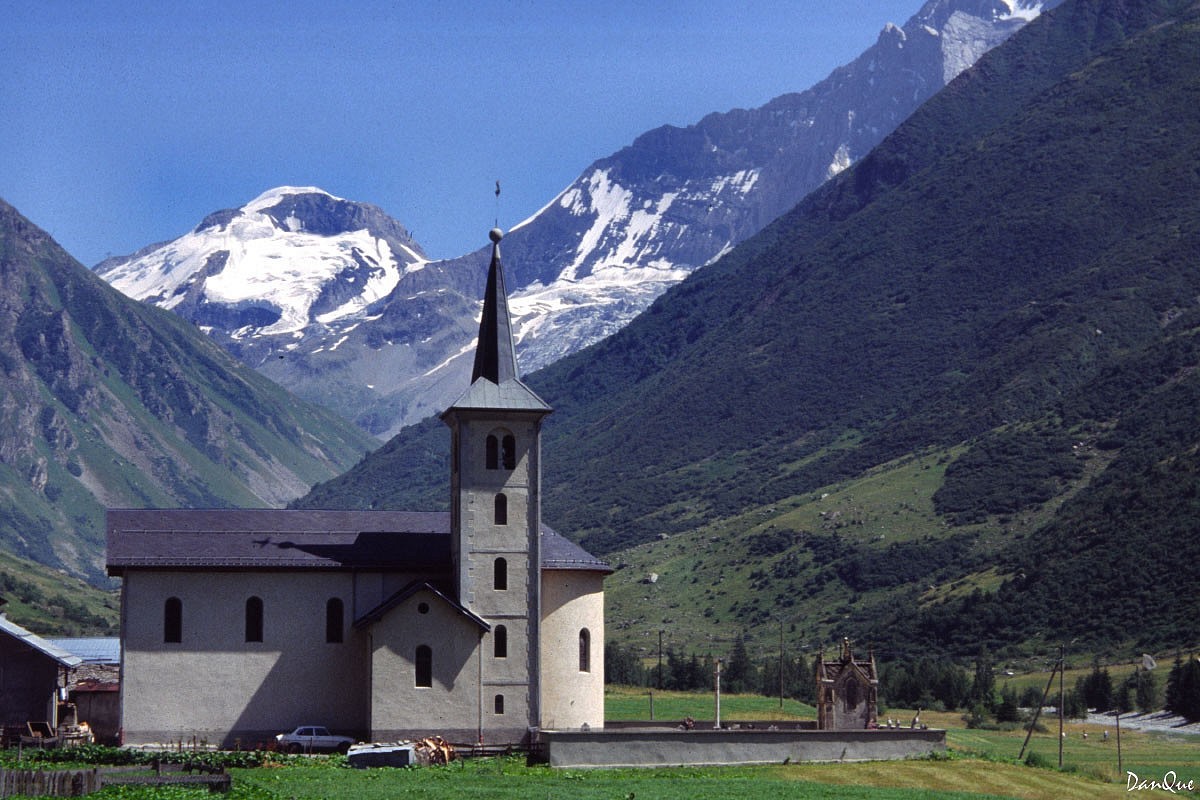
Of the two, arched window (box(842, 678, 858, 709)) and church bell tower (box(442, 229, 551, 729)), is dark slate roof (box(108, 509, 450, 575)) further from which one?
arched window (box(842, 678, 858, 709))

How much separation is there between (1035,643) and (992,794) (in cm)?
9196

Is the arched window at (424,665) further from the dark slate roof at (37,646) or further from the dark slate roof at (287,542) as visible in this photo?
the dark slate roof at (37,646)

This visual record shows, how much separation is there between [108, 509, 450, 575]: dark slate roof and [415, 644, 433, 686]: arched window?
4309mm

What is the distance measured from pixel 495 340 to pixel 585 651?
14.3 metres

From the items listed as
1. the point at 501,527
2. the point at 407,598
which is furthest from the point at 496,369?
the point at 407,598

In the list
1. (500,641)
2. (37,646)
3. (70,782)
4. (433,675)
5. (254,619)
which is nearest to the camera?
(70,782)

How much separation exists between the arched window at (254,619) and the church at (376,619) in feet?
0.28

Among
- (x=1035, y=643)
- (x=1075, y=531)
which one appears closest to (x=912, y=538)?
(x=1075, y=531)

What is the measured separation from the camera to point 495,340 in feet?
267

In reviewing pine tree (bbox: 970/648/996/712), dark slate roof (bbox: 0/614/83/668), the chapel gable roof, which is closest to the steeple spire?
the chapel gable roof

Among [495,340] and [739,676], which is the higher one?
[495,340]

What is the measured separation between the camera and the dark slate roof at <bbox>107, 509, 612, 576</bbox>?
78250mm

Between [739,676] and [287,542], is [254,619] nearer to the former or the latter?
[287,542]

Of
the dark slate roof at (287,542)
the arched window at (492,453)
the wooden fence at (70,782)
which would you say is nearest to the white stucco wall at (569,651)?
the dark slate roof at (287,542)
